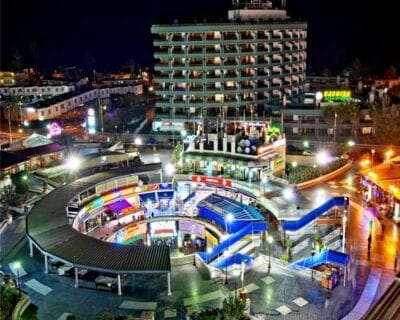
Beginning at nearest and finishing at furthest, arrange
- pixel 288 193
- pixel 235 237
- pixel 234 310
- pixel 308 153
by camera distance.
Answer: pixel 234 310 < pixel 235 237 < pixel 288 193 < pixel 308 153

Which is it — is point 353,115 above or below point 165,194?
above

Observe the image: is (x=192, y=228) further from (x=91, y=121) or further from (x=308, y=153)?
(x=91, y=121)

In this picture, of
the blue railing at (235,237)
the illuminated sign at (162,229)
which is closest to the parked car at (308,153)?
the illuminated sign at (162,229)

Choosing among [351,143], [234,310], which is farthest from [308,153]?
[234,310]

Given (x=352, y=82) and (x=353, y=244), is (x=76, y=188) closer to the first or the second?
(x=353, y=244)

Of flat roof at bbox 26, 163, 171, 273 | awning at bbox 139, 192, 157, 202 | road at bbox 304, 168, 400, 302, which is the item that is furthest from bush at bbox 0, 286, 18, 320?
road at bbox 304, 168, 400, 302

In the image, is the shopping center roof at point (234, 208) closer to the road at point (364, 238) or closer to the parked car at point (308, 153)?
the road at point (364, 238)

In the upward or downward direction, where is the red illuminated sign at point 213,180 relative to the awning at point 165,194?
upward
